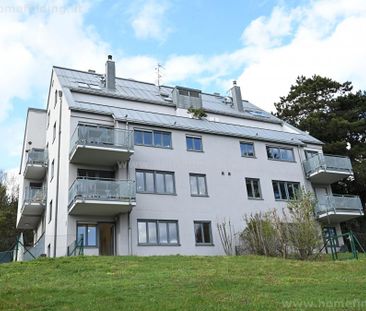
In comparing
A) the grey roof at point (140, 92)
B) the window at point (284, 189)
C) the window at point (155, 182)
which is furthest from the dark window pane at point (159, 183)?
the window at point (284, 189)

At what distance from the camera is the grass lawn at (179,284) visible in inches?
413

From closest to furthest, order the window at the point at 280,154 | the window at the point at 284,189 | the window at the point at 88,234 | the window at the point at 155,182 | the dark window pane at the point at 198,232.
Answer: the window at the point at 88,234 → the window at the point at 155,182 → the dark window pane at the point at 198,232 → the window at the point at 284,189 → the window at the point at 280,154

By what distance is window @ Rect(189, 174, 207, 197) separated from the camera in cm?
2633

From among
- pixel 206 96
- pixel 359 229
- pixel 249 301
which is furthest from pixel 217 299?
pixel 359 229

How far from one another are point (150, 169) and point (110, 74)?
9.54 metres

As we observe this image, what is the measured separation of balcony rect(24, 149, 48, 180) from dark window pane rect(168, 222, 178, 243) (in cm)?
973

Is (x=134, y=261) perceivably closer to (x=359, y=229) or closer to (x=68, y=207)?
(x=68, y=207)

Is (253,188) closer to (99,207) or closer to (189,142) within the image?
(189,142)

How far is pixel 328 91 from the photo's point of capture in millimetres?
45281

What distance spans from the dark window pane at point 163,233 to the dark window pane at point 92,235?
341 cm

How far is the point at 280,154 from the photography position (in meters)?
30.7

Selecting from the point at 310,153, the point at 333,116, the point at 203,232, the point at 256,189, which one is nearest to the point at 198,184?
the point at 203,232

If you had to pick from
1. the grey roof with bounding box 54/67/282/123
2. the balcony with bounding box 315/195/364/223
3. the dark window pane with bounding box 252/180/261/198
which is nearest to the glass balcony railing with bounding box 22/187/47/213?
the grey roof with bounding box 54/67/282/123

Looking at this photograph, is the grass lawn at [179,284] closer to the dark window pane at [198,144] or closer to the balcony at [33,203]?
the dark window pane at [198,144]
